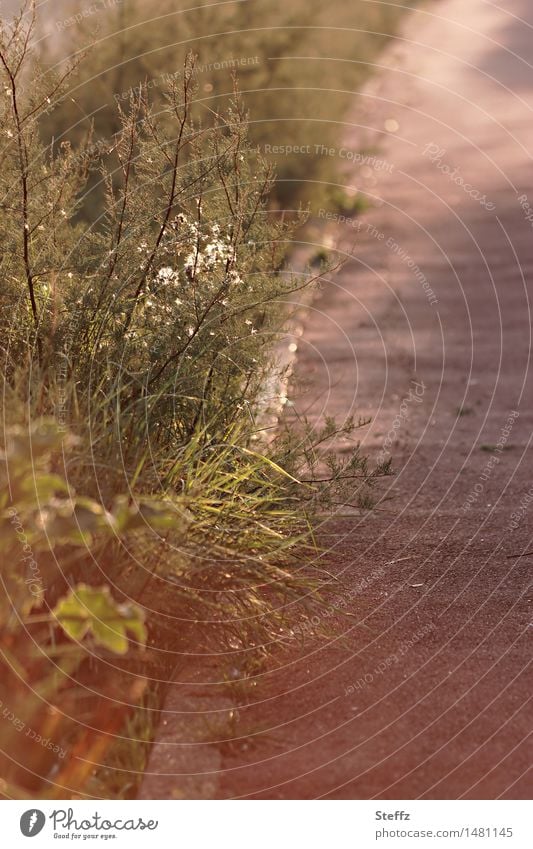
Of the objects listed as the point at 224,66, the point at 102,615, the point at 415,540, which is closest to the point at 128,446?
the point at 102,615

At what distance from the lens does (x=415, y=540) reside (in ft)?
12.8

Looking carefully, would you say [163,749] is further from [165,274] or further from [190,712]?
[165,274]

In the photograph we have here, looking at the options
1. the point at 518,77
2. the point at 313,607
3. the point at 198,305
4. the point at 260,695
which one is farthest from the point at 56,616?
the point at 518,77

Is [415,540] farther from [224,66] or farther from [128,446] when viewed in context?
[224,66]

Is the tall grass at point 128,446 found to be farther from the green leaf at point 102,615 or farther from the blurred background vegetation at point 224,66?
the blurred background vegetation at point 224,66

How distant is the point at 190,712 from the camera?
2.86m

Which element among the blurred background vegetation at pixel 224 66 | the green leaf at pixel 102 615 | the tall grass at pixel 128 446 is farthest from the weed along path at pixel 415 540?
the blurred background vegetation at pixel 224 66

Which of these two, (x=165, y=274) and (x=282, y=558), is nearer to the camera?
(x=282, y=558)

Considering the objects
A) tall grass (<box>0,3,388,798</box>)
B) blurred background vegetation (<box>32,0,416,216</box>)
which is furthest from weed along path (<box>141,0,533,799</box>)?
blurred background vegetation (<box>32,0,416,216</box>)

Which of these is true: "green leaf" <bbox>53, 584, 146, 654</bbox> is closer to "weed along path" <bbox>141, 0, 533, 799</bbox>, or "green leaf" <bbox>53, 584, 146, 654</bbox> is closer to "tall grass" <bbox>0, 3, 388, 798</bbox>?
"tall grass" <bbox>0, 3, 388, 798</bbox>

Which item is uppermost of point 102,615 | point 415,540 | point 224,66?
point 224,66

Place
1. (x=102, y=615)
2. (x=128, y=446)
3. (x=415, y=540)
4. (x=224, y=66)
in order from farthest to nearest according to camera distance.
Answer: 1. (x=224, y=66)
2. (x=415, y=540)
3. (x=128, y=446)
4. (x=102, y=615)

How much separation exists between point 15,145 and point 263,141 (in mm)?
5175

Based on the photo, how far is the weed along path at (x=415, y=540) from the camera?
2.71m
